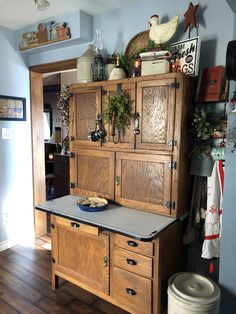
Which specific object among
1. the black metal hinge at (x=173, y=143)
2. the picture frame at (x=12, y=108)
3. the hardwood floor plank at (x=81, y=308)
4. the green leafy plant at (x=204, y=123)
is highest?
the picture frame at (x=12, y=108)

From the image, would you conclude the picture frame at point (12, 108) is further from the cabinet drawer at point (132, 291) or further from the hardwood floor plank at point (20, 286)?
the cabinet drawer at point (132, 291)

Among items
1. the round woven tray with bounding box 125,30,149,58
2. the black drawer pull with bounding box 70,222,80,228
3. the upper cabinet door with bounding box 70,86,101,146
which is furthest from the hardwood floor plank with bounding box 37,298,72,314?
the round woven tray with bounding box 125,30,149,58

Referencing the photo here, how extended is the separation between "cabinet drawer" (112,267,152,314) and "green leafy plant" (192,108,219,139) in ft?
3.55

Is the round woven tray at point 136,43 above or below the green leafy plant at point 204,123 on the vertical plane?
above

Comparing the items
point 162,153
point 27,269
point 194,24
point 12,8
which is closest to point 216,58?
point 194,24

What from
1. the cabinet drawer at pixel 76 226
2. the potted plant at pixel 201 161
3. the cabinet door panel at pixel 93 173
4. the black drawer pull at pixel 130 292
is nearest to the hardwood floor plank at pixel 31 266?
the cabinet drawer at pixel 76 226

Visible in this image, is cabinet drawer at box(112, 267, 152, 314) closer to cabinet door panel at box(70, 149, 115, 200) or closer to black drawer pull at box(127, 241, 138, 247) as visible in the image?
black drawer pull at box(127, 241, 138, 247)

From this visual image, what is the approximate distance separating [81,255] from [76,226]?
254mm

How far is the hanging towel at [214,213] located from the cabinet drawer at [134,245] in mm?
456

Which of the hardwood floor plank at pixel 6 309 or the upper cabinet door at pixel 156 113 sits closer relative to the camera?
the upper cabinet door at pixel 156 113

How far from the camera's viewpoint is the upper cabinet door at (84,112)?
7.19 ft

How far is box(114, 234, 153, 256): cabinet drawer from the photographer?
A: 1.69m

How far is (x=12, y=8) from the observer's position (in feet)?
7.63

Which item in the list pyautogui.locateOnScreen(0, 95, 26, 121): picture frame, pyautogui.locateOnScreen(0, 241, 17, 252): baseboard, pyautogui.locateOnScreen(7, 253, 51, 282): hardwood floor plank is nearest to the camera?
pyautogui.locateOnScreen(7, 253, 51, 282): hardwood floor plank
